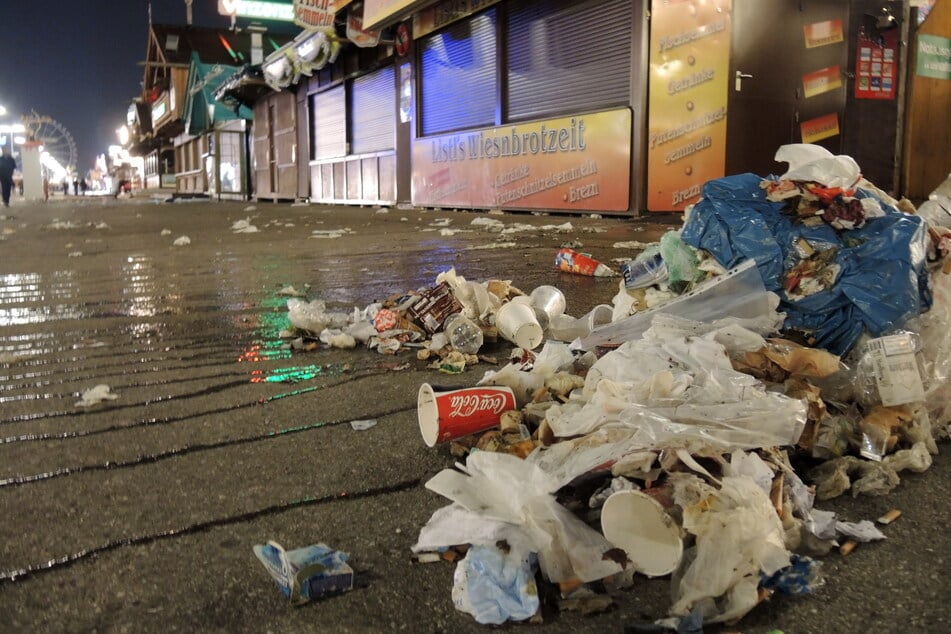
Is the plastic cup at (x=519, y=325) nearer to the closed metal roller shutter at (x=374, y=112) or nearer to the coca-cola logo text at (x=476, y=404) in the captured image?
the coca-cola logo text at (x=476, y=404)

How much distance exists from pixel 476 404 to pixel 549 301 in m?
1.46

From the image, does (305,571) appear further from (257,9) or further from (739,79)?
(257,9)

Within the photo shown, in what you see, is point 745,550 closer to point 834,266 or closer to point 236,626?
point 236,626

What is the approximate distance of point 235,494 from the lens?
1.66 m

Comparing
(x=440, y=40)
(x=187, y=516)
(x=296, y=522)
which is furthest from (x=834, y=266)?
(x=440, y=40)

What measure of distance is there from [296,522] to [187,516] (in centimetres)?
24

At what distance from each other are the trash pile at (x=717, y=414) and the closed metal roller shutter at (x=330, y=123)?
1574cm

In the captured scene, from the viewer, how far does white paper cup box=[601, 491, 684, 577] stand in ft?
4.04

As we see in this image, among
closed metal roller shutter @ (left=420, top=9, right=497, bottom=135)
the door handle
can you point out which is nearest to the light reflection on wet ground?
the door handle

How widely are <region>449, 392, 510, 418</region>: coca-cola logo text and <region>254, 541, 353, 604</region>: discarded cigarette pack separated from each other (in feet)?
1.81

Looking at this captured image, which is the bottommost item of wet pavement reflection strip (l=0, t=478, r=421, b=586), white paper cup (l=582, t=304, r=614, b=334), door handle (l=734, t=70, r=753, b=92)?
wet pavement reflection strip (l=0, t=478, r=421, b=586)

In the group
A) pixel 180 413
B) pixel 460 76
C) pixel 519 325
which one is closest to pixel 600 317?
pixel 519 325

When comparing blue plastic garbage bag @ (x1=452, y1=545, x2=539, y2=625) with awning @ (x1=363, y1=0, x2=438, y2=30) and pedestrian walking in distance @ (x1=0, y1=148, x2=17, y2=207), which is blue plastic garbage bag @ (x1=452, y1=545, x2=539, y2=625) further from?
pedestrian walking in distance @ (x1=0, y1=148, x2=17, y2=207)

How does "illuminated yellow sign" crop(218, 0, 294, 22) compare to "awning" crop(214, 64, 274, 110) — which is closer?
"awning" crop(214, 64, 274, 110)
